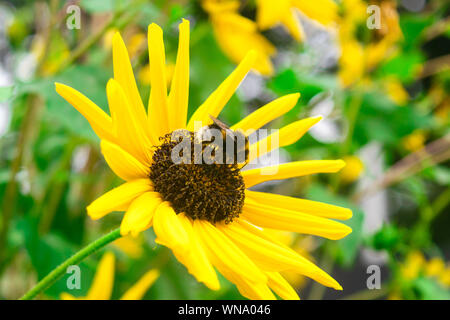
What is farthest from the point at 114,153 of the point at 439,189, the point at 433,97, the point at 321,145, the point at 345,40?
the point at 439,189

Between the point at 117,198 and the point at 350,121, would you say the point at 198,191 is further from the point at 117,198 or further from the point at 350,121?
the point at 350,121

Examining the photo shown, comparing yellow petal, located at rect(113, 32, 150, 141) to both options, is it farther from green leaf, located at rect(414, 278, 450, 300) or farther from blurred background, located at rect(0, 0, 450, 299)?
green leaf, located at rect(414, 278, 450, 300)

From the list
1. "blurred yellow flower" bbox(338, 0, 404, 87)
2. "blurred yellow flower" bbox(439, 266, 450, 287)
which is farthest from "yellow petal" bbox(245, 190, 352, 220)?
"blurred yellow flower" bbox(439, 266, 450, 287)

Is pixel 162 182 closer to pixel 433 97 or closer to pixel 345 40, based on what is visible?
pixel 345 40

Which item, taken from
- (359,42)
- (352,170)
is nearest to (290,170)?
(359,42)

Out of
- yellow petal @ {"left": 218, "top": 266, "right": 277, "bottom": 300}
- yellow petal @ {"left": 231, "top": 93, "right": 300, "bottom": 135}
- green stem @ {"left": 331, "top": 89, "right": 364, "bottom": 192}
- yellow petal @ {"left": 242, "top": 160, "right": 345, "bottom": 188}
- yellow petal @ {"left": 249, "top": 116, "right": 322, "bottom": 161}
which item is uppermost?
green stem @ {"left": 331, "top": 89, "right": 364, "bottom": 192}
